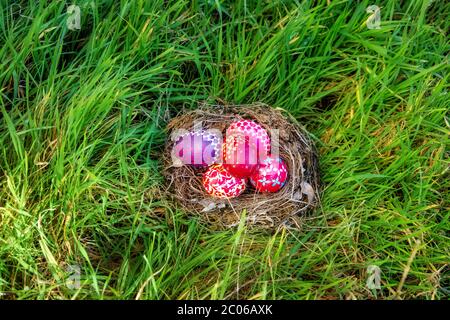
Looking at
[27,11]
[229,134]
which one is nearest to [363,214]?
[229,134]

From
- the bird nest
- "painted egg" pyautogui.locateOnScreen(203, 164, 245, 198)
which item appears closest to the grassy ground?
the bird nest

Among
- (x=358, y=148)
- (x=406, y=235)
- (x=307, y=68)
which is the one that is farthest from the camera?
(x=307, y=68)

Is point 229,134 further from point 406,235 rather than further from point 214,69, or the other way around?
point 406,235

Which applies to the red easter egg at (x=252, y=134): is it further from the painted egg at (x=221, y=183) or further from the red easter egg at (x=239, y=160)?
the painted egg at (x=221, y=183)

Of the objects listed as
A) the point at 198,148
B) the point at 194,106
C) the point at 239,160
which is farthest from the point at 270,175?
the point at 194,106

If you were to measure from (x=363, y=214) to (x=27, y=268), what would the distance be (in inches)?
61.0

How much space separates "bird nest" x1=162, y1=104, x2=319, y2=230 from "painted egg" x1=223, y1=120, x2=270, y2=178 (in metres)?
0.12

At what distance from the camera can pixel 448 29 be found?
341cm

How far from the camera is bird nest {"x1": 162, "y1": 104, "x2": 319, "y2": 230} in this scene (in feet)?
9.77

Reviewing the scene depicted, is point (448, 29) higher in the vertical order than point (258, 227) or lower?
higher

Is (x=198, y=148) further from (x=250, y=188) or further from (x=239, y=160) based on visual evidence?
(x=250, y=188)

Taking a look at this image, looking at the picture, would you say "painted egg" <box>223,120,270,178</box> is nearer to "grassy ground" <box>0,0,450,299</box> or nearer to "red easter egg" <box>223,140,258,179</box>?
"red easter egg" <box>223,140,258,179</box>

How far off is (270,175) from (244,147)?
0.19m

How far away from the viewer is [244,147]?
300cm
